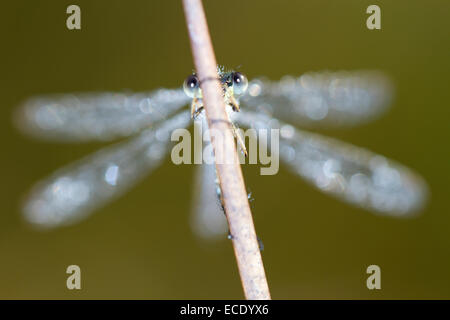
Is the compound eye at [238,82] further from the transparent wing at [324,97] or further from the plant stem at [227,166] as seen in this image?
the plant stem at [227,166]

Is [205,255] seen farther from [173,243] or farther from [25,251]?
[25,251]

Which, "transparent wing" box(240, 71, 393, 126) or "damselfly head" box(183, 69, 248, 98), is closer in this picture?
"damselfly head" box(183, 69, 248, 98)

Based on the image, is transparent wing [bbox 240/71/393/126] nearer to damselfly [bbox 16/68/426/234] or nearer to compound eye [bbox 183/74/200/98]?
damselfly [bbox 16/68/426/234]

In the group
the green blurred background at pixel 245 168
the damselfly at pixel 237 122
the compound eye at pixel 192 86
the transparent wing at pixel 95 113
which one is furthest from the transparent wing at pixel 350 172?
the green blurred background at pixel 245 168

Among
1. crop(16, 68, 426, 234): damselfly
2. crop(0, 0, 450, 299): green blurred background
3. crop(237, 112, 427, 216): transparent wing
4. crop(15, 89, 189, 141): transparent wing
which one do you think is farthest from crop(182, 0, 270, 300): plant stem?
crop(0, 0, 450, 299): green blurred background

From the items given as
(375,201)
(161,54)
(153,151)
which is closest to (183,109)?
(153,151)

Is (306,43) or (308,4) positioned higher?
(308,4)

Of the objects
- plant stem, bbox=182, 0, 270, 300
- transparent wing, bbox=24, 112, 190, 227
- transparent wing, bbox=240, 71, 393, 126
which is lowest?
plant stem, bbox=182, 0, 270, 300
